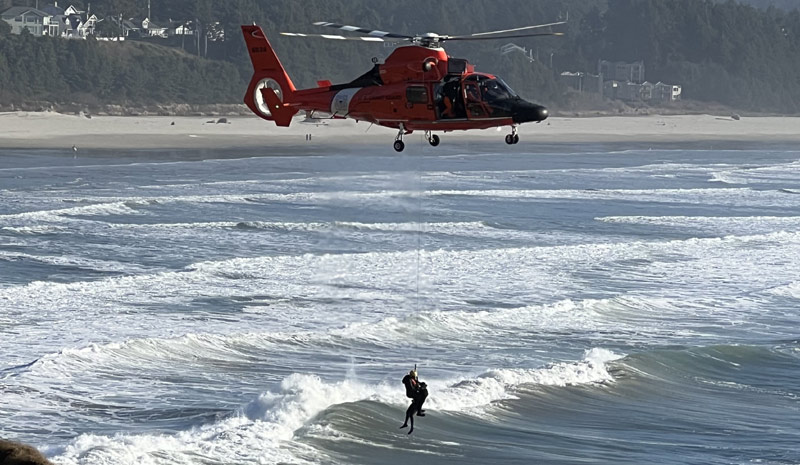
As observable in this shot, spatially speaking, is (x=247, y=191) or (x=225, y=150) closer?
(x=247, y=191)

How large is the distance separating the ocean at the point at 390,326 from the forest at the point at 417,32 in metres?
66.9

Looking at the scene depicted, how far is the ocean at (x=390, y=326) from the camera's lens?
23.5 m

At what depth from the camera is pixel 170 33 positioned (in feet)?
482

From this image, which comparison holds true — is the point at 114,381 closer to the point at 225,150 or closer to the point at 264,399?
the point at 264,399

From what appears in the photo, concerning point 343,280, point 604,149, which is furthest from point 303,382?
point 604,149

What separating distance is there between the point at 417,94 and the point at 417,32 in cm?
15233

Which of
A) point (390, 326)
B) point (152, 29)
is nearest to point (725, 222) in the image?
point (390, 326)

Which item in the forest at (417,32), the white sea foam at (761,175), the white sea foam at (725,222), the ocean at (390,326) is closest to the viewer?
the ocean at (390,326)

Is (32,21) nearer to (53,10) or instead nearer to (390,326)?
(53,10)

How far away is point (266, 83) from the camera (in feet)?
95.2

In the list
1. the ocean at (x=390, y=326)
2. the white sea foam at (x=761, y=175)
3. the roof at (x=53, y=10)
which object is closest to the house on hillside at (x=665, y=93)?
the roof at (x=53, y=10)

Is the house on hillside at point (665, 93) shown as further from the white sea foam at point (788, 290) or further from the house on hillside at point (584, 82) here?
the white sea foam at point (788, 290)

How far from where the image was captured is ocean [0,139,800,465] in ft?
77.0

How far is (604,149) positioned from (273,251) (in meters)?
61.1
